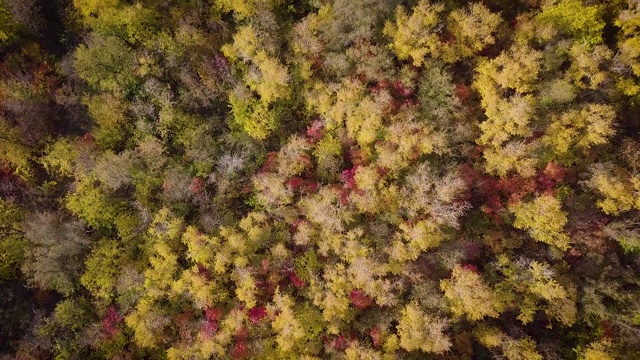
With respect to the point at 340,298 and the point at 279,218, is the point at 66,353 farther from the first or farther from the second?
the point at 340,298

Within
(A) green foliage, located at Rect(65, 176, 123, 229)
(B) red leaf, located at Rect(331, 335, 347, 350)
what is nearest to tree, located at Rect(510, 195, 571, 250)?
(B) red leaf, located at Rect(331, 335, 347, 350)

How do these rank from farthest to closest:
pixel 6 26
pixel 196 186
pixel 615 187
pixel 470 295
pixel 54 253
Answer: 1. pixel 6 26
2. pixel 196 186
3. pixel 54 253
4. pixel 470 295
5. pixel 615 187

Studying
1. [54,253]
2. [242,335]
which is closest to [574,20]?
[242,335]

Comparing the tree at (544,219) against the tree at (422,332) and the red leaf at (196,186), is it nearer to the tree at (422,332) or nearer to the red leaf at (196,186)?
the tree at (422,332)

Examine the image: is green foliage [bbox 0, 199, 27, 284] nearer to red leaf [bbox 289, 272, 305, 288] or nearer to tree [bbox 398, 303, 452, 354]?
red leaf [bbox 289, 272, 305, 288]

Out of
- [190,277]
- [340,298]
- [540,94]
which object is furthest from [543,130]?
[190,277]

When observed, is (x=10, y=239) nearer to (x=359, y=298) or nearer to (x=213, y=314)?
(x=213, y=314)

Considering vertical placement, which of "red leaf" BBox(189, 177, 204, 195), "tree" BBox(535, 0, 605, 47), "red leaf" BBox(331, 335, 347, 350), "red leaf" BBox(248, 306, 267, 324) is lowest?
"red leaf" BBox(331, 335, 347, 350)

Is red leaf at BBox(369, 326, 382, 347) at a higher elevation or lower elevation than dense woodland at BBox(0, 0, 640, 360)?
lower
